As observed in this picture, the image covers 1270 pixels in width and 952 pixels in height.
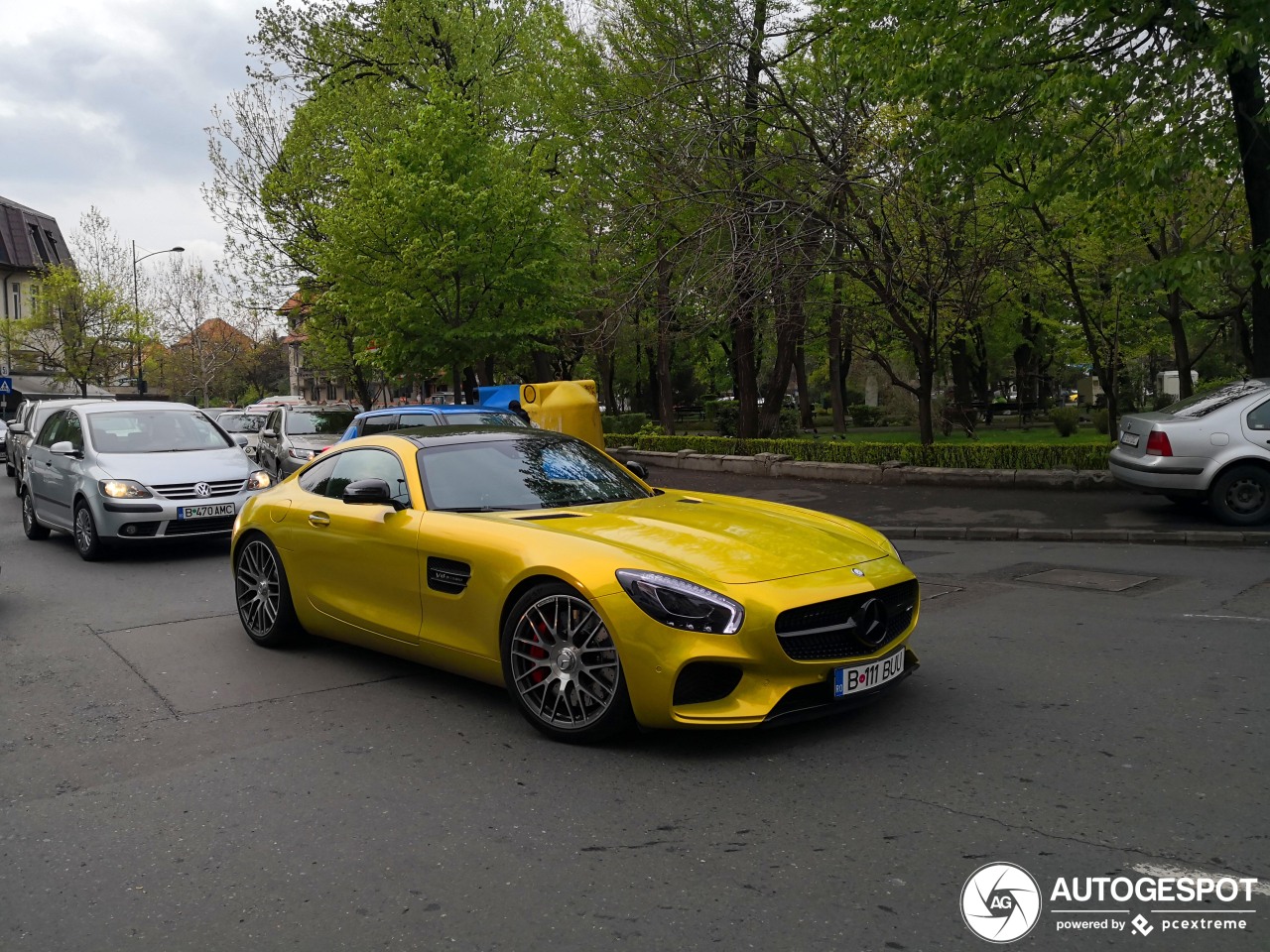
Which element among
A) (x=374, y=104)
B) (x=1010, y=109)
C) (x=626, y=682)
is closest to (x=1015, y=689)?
(x=626, y=682)

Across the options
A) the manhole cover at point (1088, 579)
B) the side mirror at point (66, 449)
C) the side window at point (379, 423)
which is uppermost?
the side window at point (379, 423)

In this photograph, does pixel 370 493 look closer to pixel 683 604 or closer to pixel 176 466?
pixel 683 604

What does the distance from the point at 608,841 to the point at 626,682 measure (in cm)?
91

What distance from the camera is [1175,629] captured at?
688 cm

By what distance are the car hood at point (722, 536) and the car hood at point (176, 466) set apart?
7.17 metres

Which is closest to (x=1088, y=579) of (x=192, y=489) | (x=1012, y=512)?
(x=1012, y=512)

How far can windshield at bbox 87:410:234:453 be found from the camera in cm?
1209

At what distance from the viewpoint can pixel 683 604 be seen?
14.8 ft

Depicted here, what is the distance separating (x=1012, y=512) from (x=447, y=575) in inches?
375

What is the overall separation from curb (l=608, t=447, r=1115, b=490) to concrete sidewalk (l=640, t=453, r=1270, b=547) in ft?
0.19

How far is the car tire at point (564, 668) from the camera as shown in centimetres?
466

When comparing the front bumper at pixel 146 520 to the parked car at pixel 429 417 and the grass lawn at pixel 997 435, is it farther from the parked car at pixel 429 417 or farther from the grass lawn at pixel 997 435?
the grass lawn at pixel 997 435

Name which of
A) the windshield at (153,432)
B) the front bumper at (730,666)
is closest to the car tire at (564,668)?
the front bumper at (730,666)

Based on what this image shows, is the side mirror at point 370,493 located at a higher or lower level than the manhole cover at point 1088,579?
higher
